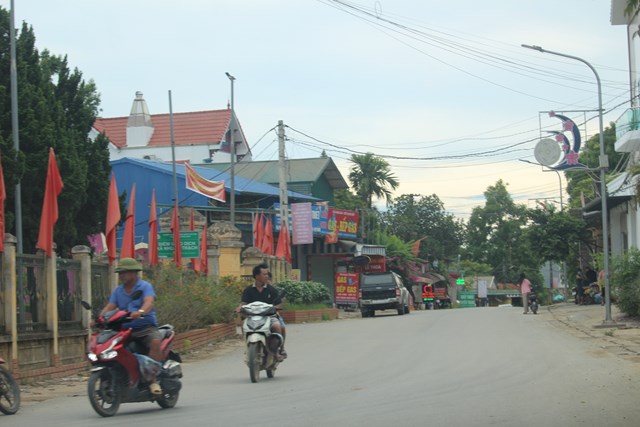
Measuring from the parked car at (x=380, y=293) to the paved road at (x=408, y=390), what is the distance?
19.1 m

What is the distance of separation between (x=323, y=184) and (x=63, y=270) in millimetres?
44330

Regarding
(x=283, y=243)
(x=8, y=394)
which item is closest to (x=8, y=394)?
(x=8, y=394)

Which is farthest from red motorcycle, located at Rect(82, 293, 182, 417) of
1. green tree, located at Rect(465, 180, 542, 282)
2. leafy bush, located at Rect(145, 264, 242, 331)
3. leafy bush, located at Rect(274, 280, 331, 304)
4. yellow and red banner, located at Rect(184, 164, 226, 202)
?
green tree, located at Rect(465, 180, 542, 282)

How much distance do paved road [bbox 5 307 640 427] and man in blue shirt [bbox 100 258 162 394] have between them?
0.77 meters

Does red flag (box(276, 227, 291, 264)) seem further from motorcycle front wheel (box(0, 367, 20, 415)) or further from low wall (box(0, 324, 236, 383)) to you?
motorcycle front wheel (box(0, 367, 20, 415))

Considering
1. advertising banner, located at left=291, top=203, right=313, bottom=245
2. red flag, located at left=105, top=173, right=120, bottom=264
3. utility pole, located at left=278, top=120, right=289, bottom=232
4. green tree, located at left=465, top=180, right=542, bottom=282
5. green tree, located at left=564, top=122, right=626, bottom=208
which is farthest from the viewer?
green tree, located at left=465, top=180, right=542, bottom=282

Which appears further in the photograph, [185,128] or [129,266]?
[185,128]

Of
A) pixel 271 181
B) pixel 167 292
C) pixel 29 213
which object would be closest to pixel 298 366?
pixel 167 292

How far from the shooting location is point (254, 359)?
1340cm

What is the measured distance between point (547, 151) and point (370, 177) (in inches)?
1632

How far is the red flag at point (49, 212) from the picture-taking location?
49.6 ft

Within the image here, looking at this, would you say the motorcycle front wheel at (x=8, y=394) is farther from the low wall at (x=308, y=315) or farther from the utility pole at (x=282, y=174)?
the utility pole at (x=282, y=174)

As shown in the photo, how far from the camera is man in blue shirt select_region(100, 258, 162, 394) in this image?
33.6 ft

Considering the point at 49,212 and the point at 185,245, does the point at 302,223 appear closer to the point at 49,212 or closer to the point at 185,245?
the point at 185,245
